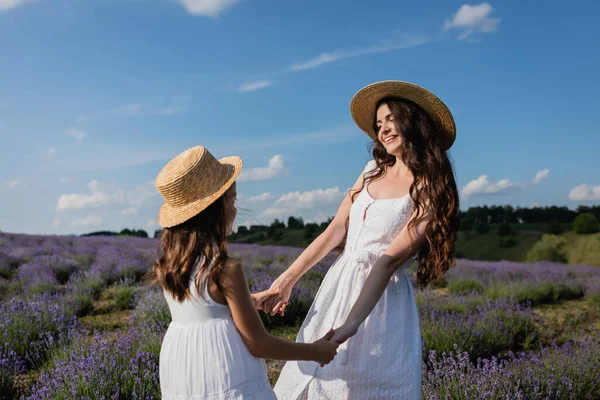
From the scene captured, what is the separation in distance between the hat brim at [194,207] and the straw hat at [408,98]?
34.0 inches

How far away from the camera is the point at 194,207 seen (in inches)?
75.5

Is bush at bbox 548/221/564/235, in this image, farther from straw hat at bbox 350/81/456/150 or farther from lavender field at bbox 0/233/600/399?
straw hat at bbox 350/81/456/150

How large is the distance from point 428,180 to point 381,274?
1.55 ft

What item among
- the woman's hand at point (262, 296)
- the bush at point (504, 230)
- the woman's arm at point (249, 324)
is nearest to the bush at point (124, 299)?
the woman's hand at point (262, 296)

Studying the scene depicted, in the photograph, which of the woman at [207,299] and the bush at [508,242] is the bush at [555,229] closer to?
the bush at [508,242]

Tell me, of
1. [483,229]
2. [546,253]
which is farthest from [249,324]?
[483,229]

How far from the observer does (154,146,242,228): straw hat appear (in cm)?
193

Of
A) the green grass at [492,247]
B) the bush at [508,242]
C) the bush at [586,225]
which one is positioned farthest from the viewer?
the bush at [586,225]

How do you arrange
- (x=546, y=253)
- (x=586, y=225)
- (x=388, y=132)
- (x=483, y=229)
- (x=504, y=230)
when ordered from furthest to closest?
(x=483, y=229) < (x=504, y=230) < (x=586, y=225) < (x=546, y=253) < (x=388, y=132)

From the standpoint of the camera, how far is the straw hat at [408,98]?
247cm

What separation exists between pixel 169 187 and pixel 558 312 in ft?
22.1

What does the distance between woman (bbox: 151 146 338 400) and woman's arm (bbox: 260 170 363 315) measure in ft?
1.88

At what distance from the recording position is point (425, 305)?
227 inches

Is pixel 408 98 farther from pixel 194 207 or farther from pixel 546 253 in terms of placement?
pixel 546 253
